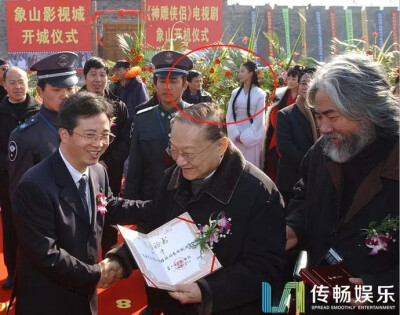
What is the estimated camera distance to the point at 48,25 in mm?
14617

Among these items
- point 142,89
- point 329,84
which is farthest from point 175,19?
point 329,84

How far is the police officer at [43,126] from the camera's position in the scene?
284cm

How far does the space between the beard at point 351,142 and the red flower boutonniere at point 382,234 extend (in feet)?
0.83

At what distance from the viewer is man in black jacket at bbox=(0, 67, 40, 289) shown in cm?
380

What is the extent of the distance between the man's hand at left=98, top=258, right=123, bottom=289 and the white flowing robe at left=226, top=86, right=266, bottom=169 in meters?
3.23

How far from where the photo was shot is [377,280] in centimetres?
180

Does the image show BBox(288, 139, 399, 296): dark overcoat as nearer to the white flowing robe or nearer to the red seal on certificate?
the red seal on certificate

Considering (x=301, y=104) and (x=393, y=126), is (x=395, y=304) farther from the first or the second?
(x=301, y=104)

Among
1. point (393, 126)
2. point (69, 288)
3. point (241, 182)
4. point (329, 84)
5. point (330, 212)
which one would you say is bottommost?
point (69, 288)

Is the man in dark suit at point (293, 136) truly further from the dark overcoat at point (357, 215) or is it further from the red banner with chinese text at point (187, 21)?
the red banner with chinese text at point (187, 21)

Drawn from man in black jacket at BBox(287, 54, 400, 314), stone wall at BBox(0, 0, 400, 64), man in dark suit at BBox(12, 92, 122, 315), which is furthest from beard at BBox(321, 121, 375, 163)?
stone wall at BBox(0, 0, 400, 64)

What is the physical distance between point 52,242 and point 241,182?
701 millimetres

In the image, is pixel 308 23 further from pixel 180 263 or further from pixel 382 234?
pixel 180 263

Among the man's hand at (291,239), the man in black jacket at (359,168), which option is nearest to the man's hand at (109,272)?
the man's hand at (291,239)
